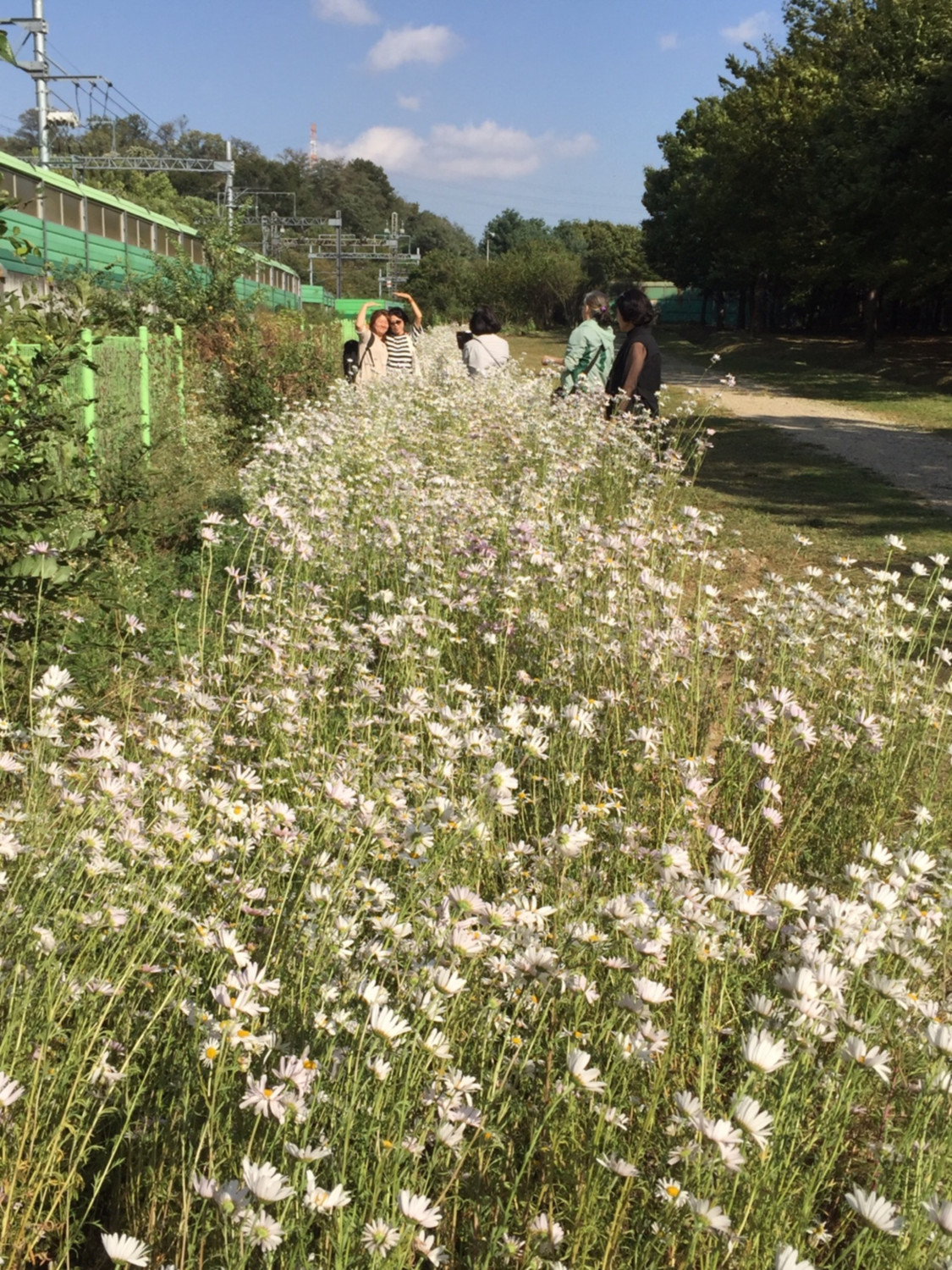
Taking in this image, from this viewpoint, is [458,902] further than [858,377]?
No

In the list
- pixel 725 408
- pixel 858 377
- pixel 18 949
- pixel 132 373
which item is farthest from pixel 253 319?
pixel 858 377

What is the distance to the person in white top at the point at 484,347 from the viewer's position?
1102cm

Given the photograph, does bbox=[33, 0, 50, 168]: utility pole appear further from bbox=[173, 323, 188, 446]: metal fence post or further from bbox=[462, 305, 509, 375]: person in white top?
bbox=[462, 305, 509, 375]: person in white top

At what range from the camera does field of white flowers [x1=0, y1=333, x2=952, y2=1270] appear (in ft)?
5.61

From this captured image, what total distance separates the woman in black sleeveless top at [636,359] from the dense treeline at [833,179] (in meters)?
16.7

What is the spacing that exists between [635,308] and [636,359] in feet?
1.22

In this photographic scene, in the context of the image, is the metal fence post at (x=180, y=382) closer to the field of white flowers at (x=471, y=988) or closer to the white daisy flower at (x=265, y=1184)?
the field of white flowers at (x=471, y=988)

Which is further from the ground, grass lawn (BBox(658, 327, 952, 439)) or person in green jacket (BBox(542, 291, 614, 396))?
person in green jacket (BBox(542, 291, 614, 396))

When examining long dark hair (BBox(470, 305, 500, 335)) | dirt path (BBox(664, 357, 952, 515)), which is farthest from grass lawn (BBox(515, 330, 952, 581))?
long dark hair (BBox(470, 305, 500, 335))

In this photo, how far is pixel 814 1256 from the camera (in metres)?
1.96

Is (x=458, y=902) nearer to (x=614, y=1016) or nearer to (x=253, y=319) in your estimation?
(x=614, y=1016)

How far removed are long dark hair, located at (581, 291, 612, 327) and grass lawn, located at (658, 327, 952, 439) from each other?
9456mm

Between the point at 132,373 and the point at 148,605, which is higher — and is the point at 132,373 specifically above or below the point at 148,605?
above

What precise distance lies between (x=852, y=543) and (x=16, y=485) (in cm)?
642
